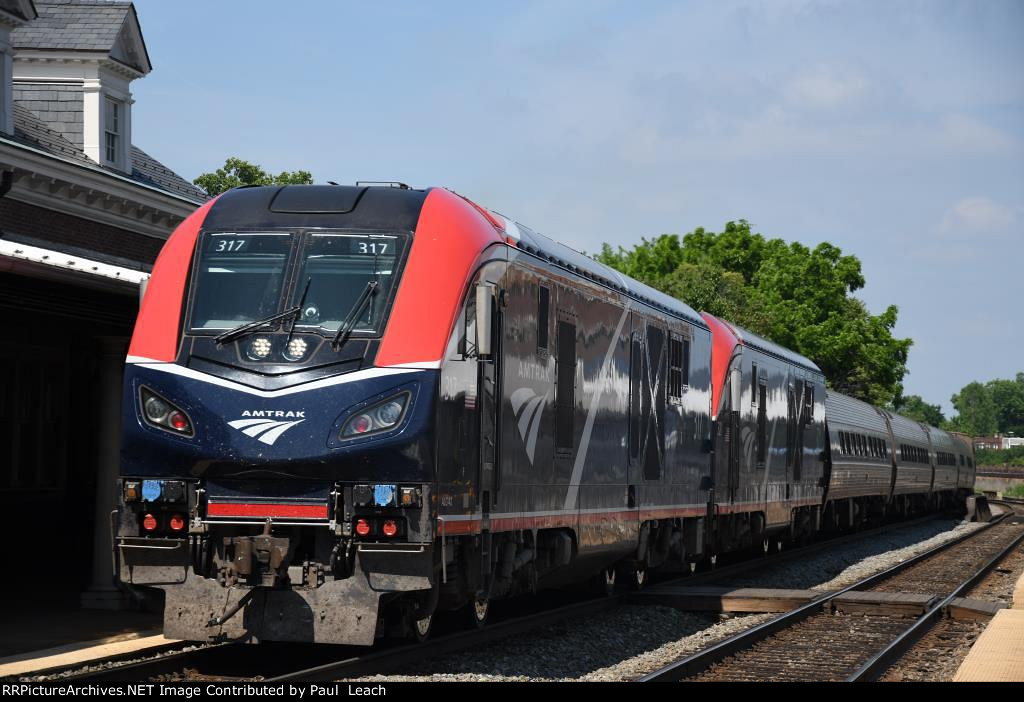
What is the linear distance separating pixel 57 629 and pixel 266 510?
3892 millimetres

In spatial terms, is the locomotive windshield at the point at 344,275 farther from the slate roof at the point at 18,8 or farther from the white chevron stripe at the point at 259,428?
the slate roof at the point at 18,8

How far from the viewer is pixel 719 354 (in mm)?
20500

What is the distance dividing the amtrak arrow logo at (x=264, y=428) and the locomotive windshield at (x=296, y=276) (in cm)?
77

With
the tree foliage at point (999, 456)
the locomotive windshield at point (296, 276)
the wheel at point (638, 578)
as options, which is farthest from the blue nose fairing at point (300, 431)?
the tree foliage at point (999, 456)

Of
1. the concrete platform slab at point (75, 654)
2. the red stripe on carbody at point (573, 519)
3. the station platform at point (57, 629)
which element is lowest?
the station platform at point (57, 629)

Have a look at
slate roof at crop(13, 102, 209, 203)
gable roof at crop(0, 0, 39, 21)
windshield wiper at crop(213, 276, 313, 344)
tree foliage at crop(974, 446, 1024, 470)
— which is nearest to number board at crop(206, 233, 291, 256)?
windshield wiper at crop(213, 276, 313, 344)

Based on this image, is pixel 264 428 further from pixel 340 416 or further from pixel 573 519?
pixel 573 519

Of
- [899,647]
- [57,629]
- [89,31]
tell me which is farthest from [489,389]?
[89,31]

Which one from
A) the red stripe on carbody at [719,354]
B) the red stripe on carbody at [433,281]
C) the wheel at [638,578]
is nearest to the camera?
the red stripe on carbody at [433,281]

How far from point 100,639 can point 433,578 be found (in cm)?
360

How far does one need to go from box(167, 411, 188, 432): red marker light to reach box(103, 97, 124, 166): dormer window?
13.8 m

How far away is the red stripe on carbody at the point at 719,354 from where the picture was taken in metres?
20.2

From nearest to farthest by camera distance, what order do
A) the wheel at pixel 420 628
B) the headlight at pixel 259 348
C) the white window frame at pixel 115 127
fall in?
1. the headlight at pixel 259 348
2. the wheel at pixel 420 628
3. the white window frame at pixel 115 127

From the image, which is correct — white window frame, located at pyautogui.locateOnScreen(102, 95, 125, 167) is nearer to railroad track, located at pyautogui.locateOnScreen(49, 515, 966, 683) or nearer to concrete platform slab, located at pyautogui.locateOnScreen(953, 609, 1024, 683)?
railroad track, located at pyautogui.locateOnScreen(49, 515, 966, 683)
